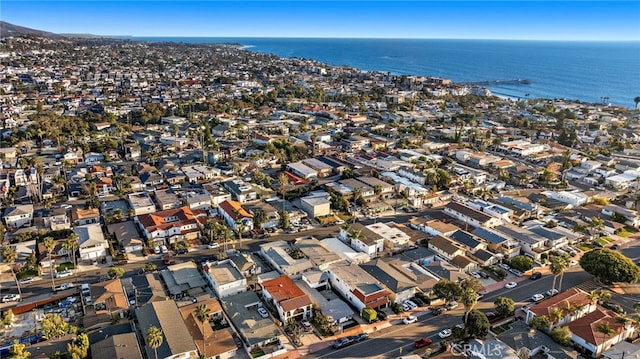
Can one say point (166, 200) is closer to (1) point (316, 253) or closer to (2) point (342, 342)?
(1) point (316, 253)

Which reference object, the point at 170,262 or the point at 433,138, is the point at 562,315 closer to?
the point at 170,262

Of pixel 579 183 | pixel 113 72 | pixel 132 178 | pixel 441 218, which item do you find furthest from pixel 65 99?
pixel 579 183

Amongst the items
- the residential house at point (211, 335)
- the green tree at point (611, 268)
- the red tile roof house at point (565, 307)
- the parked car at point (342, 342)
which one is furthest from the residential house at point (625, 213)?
the residential house at point (211, 335)

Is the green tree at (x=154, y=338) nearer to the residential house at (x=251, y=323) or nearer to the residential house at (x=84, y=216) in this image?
the residential house at (x=251, y=323)

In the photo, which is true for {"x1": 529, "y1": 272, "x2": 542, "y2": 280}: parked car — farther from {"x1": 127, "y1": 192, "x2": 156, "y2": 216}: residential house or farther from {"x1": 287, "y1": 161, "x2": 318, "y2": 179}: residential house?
{"x1": 127, "y1": 192, "x2": 156, "y2": 216}: residential house

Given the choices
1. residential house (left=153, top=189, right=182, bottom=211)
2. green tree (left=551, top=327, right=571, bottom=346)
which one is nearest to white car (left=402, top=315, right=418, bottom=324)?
green tree (left=551, top=327, right=571, bottom=346)

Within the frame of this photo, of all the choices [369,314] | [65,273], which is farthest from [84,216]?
[369,314]
